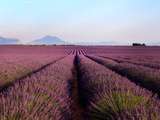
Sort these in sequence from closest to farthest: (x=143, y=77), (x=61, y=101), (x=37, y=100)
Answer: (x=37, y=100) → (x=61, y=101) → (x=143, y=77)

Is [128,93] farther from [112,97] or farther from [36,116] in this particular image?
[36,116]

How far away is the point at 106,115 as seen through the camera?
7590mm

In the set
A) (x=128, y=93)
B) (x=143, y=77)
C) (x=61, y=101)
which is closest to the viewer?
(x=61, y=101)

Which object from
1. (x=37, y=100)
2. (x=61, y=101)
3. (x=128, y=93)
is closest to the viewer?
(x=37, y=100)

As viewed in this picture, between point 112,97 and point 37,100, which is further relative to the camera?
point 112,97

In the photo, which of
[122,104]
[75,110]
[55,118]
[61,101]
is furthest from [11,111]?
[75,110]

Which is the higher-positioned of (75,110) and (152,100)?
(152,100)

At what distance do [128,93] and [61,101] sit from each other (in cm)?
136

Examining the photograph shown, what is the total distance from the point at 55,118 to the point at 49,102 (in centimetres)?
107

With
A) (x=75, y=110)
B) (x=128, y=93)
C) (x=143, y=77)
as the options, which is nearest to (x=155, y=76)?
(x=143, y=77)

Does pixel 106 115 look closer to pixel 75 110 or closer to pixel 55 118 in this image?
pixel 55 118

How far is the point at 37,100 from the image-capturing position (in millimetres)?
7316

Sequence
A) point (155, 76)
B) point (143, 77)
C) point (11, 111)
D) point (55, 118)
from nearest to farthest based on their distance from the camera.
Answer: point (11, 111), point (55, 118), point (155, 76), point (143, 77)

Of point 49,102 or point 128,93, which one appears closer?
point 49,102
